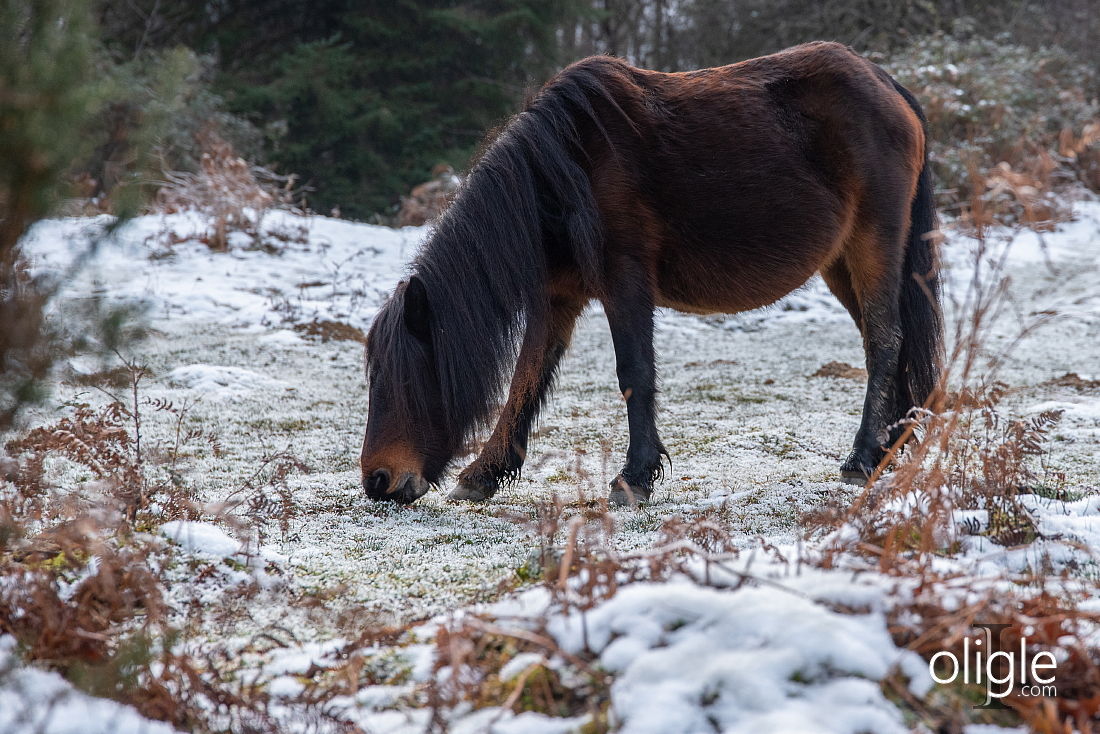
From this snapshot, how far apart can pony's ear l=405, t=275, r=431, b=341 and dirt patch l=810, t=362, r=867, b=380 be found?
436 cm

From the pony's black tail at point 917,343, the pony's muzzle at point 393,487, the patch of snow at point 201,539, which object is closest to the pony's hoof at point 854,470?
the pony's black tail at point 917,343

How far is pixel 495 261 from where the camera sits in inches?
137

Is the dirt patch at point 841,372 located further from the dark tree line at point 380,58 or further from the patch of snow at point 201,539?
the dark tree line at point 380,58

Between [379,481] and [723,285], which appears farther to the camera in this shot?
[723,285]

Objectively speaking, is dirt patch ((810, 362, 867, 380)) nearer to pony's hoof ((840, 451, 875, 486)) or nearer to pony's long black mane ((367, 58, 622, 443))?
pony's hoof ((840, 451, 875, 486))

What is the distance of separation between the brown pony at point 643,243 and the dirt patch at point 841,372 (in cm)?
256

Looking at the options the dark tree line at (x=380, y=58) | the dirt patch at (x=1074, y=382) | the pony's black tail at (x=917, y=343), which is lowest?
the dirt patch at (x=1074, y=382)

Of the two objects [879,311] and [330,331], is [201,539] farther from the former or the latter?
[330,331]

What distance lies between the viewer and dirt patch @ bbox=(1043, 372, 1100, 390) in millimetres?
5977

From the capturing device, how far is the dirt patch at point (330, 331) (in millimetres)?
7707

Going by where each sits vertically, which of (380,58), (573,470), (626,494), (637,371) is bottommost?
(626,494)

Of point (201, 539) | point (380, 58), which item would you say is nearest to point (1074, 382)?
point (201, 539)

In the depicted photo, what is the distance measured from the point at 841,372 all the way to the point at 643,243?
377 centimetres

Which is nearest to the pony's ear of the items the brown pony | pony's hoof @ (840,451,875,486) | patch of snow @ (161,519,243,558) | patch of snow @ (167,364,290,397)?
the brown pony
